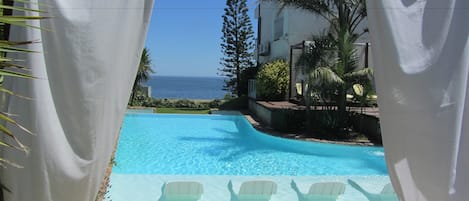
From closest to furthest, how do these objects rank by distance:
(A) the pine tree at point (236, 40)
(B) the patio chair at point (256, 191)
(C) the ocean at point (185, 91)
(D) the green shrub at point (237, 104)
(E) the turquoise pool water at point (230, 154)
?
1. (B) the patio chair at point (256, 191)
2. (E) the turquoise pool water at point (230, 154)
3. (D) the green shrub at point (237, 104)
4. (A) the pine tree at point (236, 40)
5. (C) the ocean at point (185, 91)

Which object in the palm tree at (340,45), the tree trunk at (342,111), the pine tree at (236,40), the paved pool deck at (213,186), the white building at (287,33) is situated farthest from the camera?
the pine tree at (236,40)

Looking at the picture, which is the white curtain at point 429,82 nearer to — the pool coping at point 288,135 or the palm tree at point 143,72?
the pool coping at point 288,135

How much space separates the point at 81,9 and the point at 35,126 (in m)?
0.70

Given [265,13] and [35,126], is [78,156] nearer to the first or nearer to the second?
[35,126]

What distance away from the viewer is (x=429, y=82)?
8.27ft

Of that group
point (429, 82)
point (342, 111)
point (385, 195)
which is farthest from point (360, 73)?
point (429, 82)

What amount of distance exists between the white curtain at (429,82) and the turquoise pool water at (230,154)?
214 inches

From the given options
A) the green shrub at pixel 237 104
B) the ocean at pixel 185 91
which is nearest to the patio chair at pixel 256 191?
the green shrub at pixel 237 104

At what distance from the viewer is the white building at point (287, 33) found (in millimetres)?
15648

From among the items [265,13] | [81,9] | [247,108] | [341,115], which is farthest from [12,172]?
[265,13]

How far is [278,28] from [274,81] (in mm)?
5152

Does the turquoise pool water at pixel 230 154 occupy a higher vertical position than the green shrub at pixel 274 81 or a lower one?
lower

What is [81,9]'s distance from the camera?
229 cm

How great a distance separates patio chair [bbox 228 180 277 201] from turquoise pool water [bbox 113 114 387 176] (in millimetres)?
2468
